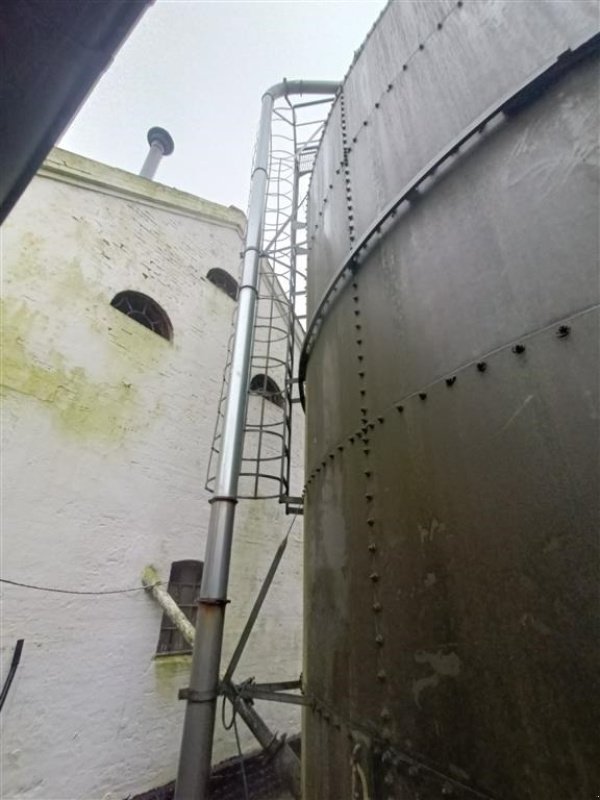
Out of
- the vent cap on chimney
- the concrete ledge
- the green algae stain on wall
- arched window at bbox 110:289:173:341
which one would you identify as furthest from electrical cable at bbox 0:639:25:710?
the vent cap on chimney

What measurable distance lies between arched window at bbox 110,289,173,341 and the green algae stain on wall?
1561 millimetres

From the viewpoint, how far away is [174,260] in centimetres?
802

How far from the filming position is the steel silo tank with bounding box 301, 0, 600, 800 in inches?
47.3

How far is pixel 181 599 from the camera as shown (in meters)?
6.04

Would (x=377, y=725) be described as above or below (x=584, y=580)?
below

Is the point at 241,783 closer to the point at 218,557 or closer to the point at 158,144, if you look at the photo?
the point at 218,557

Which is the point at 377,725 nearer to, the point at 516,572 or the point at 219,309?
the point at 516,572

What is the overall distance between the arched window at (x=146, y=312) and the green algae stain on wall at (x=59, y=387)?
5.12 feet

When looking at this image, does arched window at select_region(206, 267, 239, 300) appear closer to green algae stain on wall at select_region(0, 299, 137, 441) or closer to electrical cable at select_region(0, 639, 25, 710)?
green algae stain on wall at select_region(0, 299, 137, 441)

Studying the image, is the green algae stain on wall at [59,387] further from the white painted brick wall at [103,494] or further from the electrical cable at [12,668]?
the electrical cable at [12,668]

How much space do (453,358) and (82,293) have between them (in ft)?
20.5

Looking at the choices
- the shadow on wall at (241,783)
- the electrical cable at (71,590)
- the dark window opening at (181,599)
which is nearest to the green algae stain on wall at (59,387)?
the electrical cable at (71,590)

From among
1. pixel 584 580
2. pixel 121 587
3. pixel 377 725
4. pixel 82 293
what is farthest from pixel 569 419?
pixel 82 293

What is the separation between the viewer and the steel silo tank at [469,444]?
120 cm
